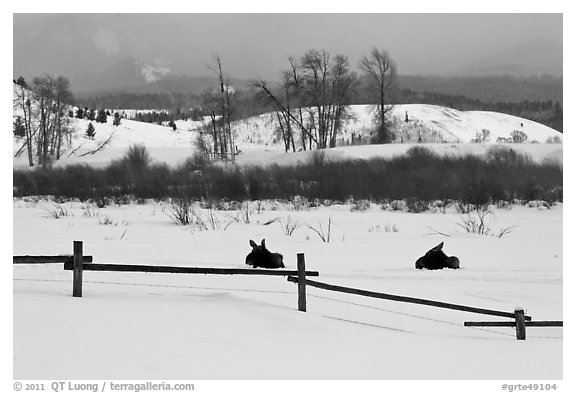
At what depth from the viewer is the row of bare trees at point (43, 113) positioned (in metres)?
40.3

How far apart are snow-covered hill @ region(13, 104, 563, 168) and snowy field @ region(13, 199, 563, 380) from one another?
1848 cm

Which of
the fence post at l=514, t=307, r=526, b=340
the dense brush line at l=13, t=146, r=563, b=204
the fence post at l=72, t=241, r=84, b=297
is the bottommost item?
the fence post at l=514, t=307, r=526, b=340

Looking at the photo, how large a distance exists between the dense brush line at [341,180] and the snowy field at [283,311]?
7.69 m

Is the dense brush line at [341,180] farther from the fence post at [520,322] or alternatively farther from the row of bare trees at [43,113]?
the fence post at [520,322]

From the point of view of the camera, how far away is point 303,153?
34.1 m

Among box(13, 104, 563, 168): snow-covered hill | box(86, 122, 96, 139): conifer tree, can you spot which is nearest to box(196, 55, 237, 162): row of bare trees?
box(13, 104, 563, 168): snow-covered hill

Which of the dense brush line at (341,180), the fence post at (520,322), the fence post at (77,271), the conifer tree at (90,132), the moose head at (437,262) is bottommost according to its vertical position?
the fence post at (520,322)

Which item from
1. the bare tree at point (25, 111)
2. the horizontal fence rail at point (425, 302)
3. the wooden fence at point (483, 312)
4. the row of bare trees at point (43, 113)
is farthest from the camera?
the row of bare trees at point (43, 113)

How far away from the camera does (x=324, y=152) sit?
107ft

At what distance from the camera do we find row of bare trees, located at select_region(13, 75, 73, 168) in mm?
40281
